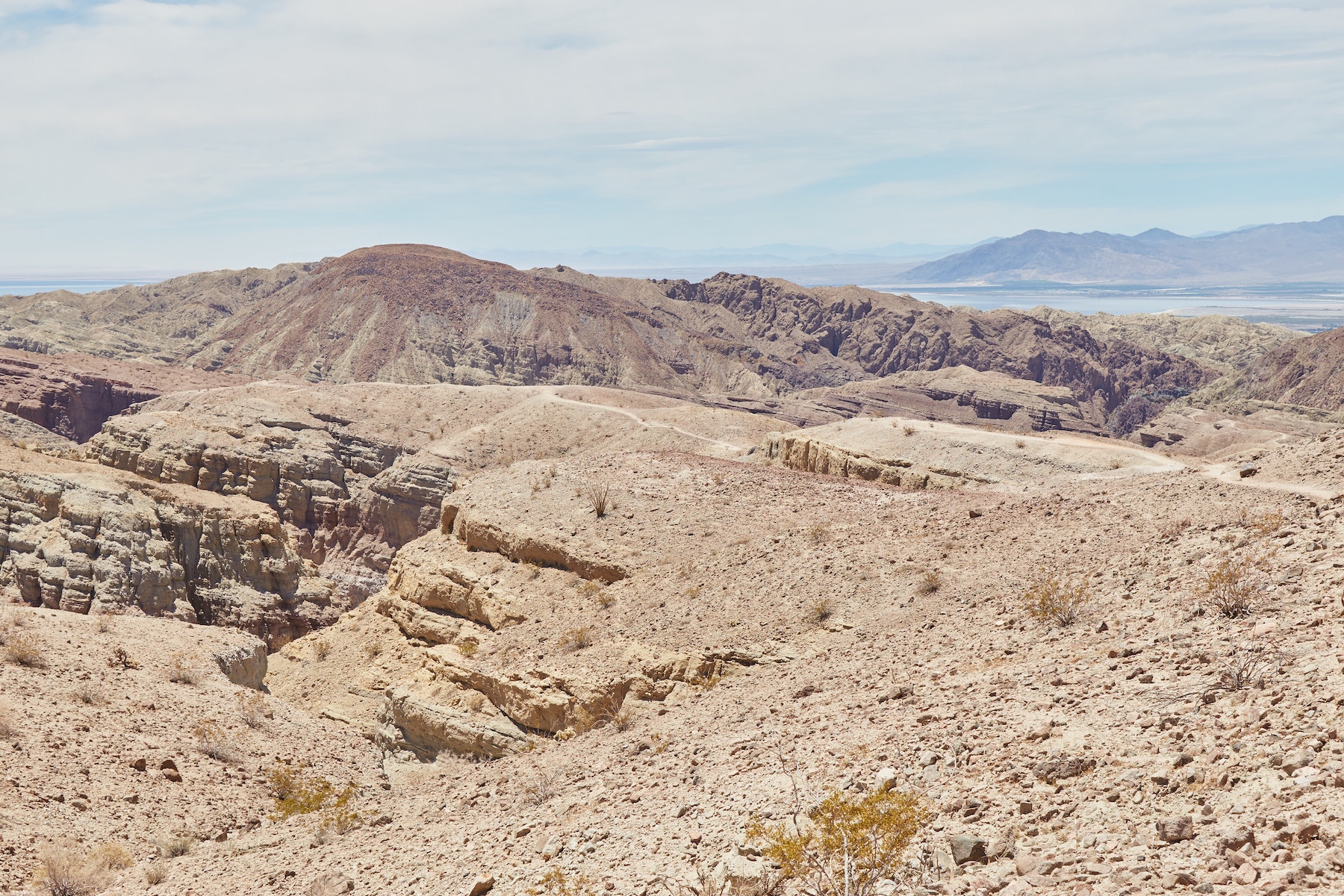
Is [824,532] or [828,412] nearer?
[824,532]

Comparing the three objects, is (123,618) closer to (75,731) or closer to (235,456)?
(75,731)

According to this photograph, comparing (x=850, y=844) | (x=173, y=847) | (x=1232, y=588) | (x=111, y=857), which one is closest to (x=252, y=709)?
(x=173, y=847)

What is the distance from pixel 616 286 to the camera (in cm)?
13688

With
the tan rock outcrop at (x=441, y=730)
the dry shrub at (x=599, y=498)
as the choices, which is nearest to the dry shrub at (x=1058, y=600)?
the tan rock outcrop at (x=441, y=730)

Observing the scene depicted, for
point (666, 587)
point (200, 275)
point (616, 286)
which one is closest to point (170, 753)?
point (666, 587)

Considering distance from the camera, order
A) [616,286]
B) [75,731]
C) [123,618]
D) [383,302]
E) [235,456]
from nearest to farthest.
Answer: [75,731], [123,618], [235,456], [383,302], [616,286]

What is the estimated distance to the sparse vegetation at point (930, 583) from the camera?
13023mm

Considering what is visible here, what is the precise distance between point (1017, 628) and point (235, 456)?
39891mm

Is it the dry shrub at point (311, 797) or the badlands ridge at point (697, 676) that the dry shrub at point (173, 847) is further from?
the dry shrub at point (311, 797)

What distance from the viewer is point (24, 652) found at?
1306cm

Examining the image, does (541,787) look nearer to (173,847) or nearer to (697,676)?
(697,676)

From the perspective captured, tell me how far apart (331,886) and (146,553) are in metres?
20.1

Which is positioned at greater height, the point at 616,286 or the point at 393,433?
the point at 616,286

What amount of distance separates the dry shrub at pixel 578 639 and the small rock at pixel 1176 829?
391 inches
